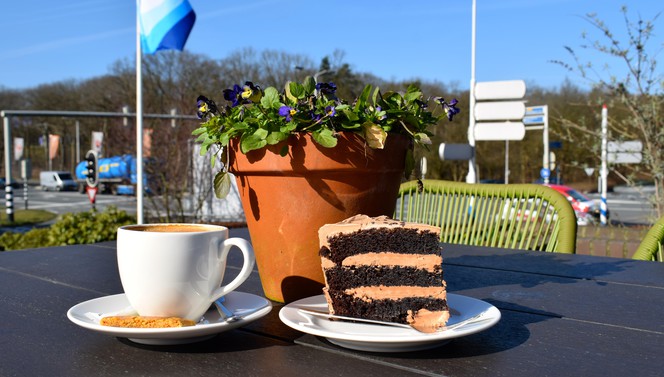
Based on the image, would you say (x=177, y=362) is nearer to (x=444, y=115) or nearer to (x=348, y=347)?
(x=348, y=347)

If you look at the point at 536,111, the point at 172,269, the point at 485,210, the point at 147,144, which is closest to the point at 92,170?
the point at 147,144

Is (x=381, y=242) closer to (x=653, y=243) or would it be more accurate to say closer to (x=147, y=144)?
(x=653, y=243)

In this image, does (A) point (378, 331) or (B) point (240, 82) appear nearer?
(A) point (378, 331)

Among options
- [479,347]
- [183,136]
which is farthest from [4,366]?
[183,136]

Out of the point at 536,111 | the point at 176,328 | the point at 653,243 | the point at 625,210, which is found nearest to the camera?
the point at 176,328

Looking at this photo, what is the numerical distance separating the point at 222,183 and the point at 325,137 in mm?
235

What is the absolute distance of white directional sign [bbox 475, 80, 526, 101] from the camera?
8109mm

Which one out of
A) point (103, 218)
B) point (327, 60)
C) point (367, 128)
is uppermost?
point (327, 60)

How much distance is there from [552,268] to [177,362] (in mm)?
1053

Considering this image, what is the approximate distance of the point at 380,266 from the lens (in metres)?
0.77

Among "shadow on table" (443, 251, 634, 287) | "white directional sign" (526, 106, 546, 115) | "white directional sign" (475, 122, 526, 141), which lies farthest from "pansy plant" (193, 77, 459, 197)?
"white directional sign" (526, 106, 546, 115)

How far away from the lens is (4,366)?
0.65 meters

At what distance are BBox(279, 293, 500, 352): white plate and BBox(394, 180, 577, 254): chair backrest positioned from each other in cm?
139

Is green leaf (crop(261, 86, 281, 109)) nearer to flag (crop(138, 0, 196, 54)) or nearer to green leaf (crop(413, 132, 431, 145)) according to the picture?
green leaf (crop(413, 132, 431, 145))
